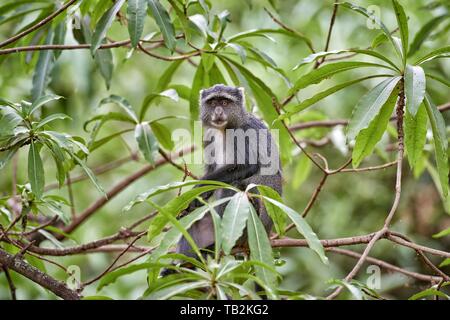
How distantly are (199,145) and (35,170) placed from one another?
224 cm

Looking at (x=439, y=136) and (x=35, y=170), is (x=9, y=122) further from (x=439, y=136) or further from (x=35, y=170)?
(x=439, y=136)

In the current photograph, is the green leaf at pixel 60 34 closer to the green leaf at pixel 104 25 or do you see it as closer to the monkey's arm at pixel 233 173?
the green leaf at pixel 104 25

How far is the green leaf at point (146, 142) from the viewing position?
4.25 metres

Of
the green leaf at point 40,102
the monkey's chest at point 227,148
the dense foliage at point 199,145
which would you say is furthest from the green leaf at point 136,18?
the monkey's chest at point 227,148

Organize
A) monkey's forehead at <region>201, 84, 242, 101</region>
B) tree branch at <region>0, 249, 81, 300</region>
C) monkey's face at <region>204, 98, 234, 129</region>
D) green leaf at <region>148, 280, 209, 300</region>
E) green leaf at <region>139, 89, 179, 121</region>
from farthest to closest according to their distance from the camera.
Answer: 1. monkey's face at <region>204, 98, 234, 129</region>
2. monkey's forehead at <region>201, 84, 242, 101</region>
3. green leaf at <region>139, 89, 179, 121</region>
4. tree branch at <region>0, 249, 81, 300</region>
5. green leaf at <region>148, 280, 209, 300</region>

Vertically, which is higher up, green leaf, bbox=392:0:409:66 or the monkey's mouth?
the monkey's mouth

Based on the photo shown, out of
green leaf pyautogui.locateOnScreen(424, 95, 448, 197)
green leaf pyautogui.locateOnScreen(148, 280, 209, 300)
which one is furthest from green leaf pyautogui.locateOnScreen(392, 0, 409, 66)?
green leaf pyautogui.locateOnScreen(148, 280, 209, 300)

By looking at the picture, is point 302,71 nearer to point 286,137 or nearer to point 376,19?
point 286,137

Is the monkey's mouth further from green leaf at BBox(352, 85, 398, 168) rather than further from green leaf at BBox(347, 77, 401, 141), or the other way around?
green leaf at BBox(347, 77, 401, 141)

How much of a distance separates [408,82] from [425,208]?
631cm

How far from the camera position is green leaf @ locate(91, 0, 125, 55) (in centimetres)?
354

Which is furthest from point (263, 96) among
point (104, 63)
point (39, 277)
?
point (39, 277)
